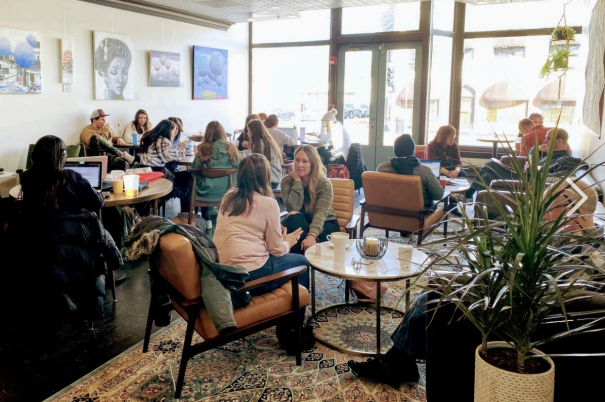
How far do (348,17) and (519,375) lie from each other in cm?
984

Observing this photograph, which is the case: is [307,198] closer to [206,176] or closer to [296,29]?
[206,176]

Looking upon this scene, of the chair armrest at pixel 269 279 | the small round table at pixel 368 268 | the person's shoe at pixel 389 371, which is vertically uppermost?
the chair armrest at pixel 269 279

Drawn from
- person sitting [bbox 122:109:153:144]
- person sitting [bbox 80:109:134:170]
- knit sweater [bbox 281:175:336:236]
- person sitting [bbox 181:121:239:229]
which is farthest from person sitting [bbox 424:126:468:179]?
person sitting [bbox 122:109:153:144]

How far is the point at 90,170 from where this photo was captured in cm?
434

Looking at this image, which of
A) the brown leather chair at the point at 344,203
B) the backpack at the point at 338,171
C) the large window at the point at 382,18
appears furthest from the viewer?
the large window at the point at 382,18

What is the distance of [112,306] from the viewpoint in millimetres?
4027

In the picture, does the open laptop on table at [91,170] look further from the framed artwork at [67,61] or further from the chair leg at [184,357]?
the framed artwork at [67,61]

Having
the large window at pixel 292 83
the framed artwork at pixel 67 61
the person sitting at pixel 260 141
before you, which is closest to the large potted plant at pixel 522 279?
A: the person sitting at pixel 260 141

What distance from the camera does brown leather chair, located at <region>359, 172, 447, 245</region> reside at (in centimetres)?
496

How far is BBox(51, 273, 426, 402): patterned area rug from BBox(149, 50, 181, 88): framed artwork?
6611 mm

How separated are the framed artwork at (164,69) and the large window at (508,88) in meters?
5.16

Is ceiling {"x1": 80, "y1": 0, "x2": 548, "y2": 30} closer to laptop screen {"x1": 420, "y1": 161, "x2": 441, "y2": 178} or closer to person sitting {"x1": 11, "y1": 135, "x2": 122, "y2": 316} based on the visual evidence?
laptop screen {"x1": 420, "y1": 161, "x2": 441, "y2": 178}

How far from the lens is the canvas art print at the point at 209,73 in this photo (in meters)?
10.2

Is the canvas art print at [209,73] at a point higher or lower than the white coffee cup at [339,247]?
higher
